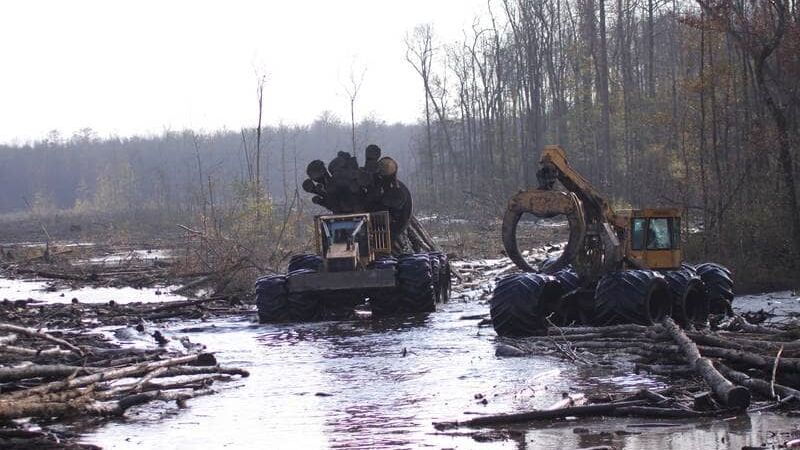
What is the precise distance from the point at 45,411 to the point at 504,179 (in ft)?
215

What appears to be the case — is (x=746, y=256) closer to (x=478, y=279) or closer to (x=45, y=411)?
(x=478, y=279)

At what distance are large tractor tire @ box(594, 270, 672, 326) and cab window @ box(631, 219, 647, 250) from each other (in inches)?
73.1

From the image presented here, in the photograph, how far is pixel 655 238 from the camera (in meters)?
19.7

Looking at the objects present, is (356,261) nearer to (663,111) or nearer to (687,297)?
(687,297)

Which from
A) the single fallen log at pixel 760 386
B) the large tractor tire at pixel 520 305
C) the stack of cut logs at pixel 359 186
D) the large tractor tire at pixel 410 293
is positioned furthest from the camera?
the stack of cut logs at pixel 359 186

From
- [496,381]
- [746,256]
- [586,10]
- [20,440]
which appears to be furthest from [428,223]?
[20,440]

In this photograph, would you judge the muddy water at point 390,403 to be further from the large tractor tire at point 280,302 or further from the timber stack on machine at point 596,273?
the large tractor tire at point 280,302

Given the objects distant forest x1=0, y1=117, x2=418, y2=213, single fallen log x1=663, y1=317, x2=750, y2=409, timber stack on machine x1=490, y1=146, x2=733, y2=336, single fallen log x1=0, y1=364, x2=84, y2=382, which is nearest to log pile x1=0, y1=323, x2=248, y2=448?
single fallen log x1=0, y1=364, x2=84, y2=382

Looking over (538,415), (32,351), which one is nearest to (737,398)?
(538,415)

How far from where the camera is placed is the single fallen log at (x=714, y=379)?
36.9 ft

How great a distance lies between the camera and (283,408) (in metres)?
13.2

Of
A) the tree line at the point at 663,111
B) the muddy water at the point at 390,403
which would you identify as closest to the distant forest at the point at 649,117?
the tree line at the point at 663,111

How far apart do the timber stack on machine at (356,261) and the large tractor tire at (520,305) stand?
4.86 m

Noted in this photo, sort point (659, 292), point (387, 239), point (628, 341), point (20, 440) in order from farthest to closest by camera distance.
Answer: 1. point (387, 239)
2. point (659, 292)
3. point (628, 341)
4. point (20, 440)
